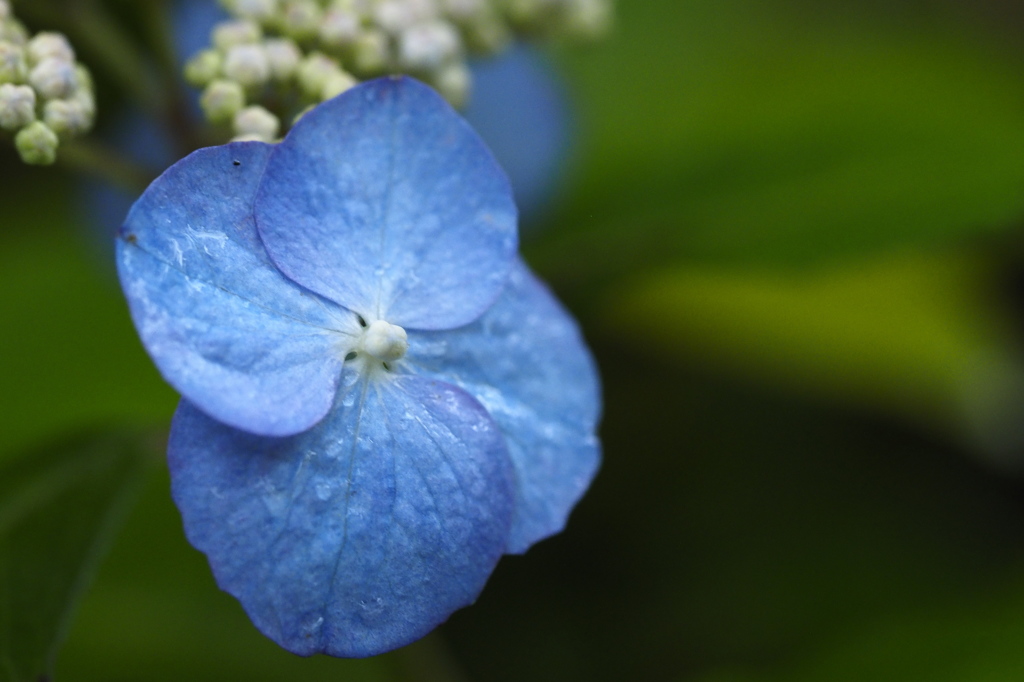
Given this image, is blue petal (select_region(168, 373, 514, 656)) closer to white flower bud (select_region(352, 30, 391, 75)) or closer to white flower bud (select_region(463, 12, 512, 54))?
white flower bud (select_region(352, 30, 391, 75))

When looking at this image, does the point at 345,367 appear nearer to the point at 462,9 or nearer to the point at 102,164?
the point at 102,164

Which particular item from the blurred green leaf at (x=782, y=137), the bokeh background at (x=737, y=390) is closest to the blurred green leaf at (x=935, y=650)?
the bokeh background at (x=737, y=390)

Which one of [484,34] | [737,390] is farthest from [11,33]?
[737,390]

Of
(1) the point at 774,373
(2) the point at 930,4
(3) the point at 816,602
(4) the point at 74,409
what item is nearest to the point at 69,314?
(4) the point at 74,409

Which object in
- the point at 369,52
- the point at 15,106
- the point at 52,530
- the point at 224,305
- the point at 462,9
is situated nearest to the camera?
the point at 224,305

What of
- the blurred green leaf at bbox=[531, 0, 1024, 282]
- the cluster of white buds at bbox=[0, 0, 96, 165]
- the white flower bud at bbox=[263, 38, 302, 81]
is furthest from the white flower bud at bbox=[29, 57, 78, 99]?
the blurred green leaf at bbox=[531, 0, 1024, 282]

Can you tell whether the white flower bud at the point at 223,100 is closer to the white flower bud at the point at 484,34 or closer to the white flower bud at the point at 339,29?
the white flower bud at the point at 339,29
